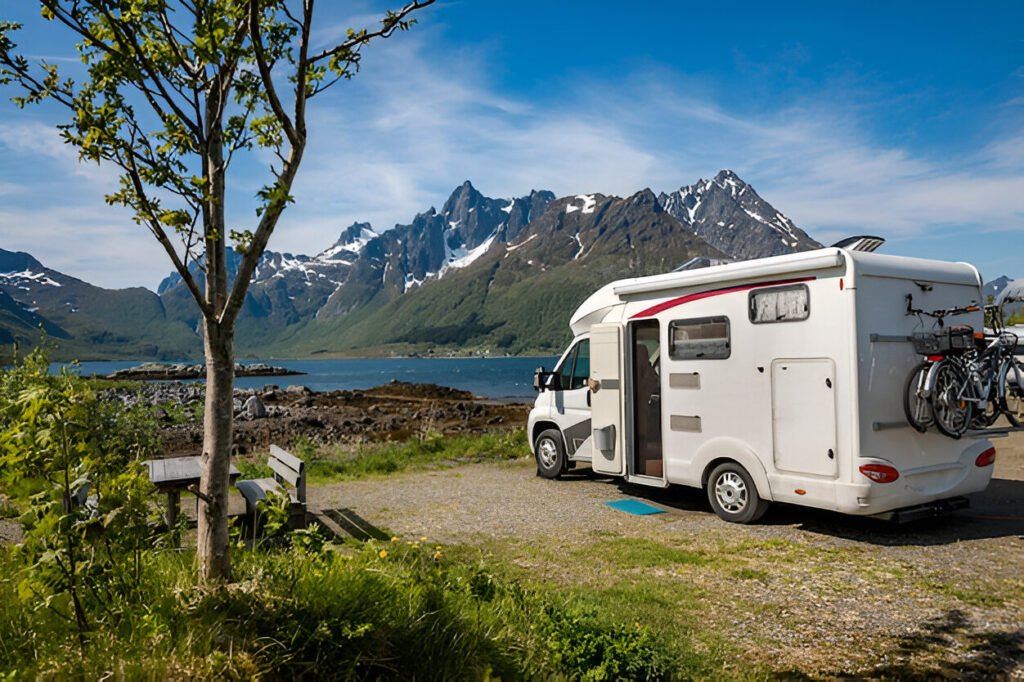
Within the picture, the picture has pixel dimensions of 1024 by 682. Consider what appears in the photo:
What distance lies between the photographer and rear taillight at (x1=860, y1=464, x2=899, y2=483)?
24.7ft

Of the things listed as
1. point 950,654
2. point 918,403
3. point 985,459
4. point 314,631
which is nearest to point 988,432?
point 985,459

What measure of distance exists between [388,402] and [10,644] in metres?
34.7

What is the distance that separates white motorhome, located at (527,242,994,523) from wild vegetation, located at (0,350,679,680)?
4.04m

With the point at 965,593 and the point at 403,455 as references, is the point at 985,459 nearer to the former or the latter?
the point at 965,593

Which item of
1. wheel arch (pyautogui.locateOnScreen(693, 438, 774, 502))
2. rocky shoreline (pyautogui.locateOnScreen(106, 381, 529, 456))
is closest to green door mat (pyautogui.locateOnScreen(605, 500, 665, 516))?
wheel arch (pyautogui.locateOnScreen(693, 438, 774, 502))

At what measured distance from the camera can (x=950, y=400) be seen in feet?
25.5

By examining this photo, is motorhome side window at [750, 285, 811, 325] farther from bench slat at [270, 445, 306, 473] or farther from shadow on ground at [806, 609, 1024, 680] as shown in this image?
bench slat at [270, 445, 306, 473]

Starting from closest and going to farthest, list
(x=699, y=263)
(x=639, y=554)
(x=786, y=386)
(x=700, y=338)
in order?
(x=639, y=554) < (x=786, y=386) < (x=700, y=338) < (x=699, y=263)

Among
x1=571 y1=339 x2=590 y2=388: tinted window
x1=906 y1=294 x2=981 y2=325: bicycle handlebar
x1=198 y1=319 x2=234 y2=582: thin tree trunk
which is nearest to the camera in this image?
x1=198 y1=319 x2=234 y2=582: thin tree trunk

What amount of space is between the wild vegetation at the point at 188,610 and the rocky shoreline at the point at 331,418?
411 inches

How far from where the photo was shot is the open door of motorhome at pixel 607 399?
10477 millimetres

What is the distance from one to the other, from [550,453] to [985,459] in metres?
6.30

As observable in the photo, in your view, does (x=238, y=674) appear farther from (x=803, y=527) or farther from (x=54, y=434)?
(x=803, y=527)

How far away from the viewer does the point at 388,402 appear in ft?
125
